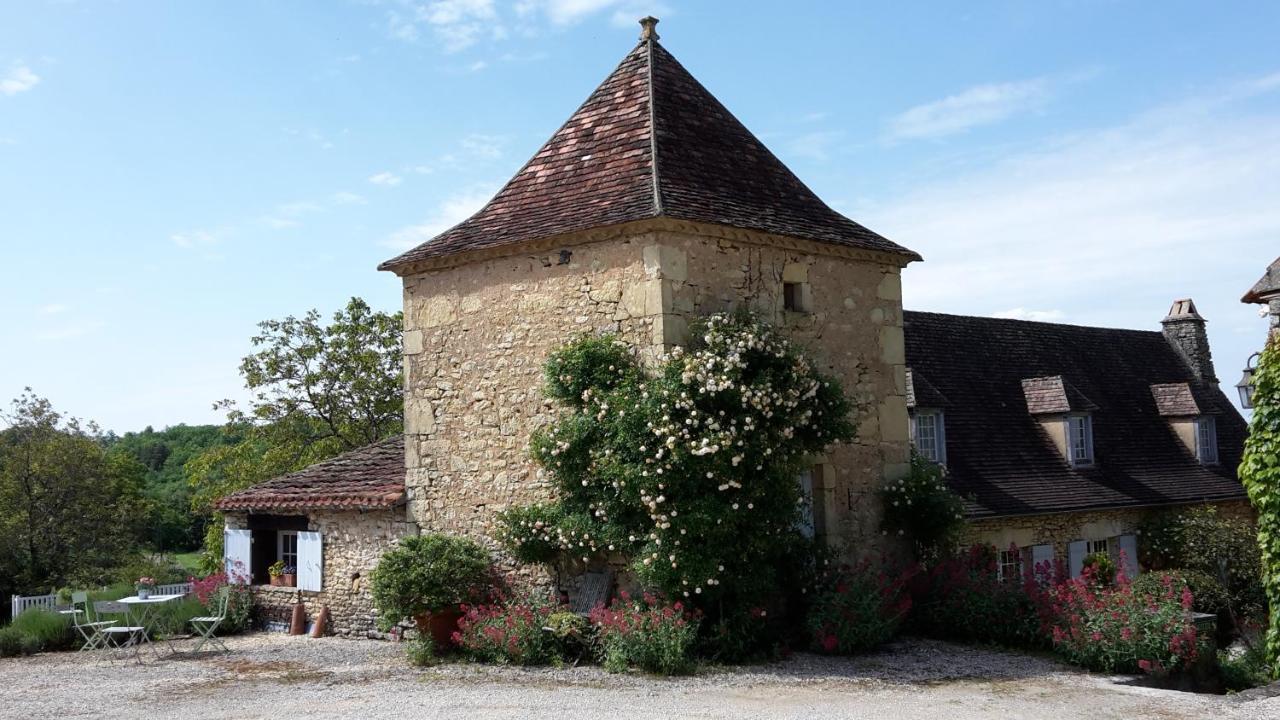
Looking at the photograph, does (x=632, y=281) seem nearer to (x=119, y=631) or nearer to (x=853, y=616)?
(x=853, y=616)

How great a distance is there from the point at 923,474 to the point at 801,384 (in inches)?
114

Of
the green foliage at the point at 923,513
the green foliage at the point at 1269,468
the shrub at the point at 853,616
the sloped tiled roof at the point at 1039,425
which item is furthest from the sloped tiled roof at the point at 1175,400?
the shrub at the point at 853,616

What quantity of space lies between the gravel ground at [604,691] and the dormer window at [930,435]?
567 cm

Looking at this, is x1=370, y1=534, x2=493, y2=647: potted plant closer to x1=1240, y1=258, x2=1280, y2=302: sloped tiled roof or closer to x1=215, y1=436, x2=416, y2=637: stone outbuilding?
x1=215, y1=436, x2=416, y2=637: stone outbuilding

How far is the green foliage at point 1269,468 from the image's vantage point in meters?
10.0

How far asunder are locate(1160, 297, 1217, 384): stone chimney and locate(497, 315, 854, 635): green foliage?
51.6 feet

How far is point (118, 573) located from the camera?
2294 centimetres

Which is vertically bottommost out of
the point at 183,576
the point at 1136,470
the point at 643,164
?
the point at 183,576

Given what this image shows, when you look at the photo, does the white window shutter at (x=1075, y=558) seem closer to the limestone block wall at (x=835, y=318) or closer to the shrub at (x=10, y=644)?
the limestone block wall at (x=835, y=318)

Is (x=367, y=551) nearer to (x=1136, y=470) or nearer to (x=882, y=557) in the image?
(x=882, y=557)

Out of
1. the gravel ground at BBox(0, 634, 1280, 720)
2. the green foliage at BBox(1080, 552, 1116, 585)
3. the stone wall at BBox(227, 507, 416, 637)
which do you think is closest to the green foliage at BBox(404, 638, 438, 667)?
the gravel ground at BBox(0, 634, 1280, 720)

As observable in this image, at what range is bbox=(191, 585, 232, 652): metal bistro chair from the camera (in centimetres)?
1268

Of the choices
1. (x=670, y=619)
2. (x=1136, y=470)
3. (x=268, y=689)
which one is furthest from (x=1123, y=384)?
(x=268, y=689)

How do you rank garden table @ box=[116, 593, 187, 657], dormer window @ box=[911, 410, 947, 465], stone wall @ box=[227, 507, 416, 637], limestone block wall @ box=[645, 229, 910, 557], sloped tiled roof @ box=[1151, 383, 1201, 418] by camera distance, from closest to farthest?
limestone block wall @ box=[645, 229, 910, 557]
garden table @ box=[116, 593, 187, 657]
stone wall @ box=[227, 507, 416, 637]
dormer window @ box=[911, 410, 947, 465]
sloped tiled roof @ box=[1151, 383, 1201, 418]
